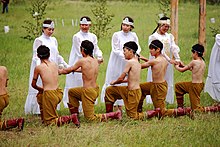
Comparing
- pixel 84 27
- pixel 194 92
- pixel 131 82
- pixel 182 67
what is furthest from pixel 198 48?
pixel 84 27

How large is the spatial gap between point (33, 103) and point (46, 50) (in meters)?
1.36

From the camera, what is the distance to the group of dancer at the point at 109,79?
784 cm

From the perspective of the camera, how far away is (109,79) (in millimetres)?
9320

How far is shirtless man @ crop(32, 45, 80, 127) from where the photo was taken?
7.75 meters

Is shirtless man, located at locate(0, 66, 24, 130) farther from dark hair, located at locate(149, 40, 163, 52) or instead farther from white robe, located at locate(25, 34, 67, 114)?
dark hair, located at locate(149, 40, 163, 52)

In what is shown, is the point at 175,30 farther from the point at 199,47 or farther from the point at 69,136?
the point at 69,136

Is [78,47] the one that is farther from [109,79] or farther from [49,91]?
[49,91]

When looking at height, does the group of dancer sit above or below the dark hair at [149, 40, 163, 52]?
below

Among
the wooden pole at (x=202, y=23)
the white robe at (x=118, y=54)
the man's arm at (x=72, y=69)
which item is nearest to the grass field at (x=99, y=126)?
the white robe at (x=118, y=54)

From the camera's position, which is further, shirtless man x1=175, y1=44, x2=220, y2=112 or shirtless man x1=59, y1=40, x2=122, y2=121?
shirtless man x1=175, y1=44, x2=220, y2=112

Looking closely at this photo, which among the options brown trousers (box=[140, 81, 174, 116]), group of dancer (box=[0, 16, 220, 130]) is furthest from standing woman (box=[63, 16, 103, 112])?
brown trousers (box=[140, 81, 174, 116])

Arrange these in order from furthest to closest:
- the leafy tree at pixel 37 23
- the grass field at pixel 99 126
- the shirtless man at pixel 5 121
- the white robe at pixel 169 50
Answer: the leafy tree at pixel 37 23 < the white robe at pixel 169 50 < the shirtless man at pixel 5 121 < the grass field at pixel 99 126

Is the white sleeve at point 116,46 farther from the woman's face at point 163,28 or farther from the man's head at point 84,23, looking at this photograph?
the woman's face at point 163,28

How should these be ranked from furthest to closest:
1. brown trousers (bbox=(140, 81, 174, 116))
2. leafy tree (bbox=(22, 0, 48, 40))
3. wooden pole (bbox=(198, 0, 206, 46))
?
1. leafy tree (bbox=(22, 0, 48, 40))
2. wooden pole (bbox=(198, 0, 206, 46))
3. brown trousers (bbox=(140, 81, 174, 116))
